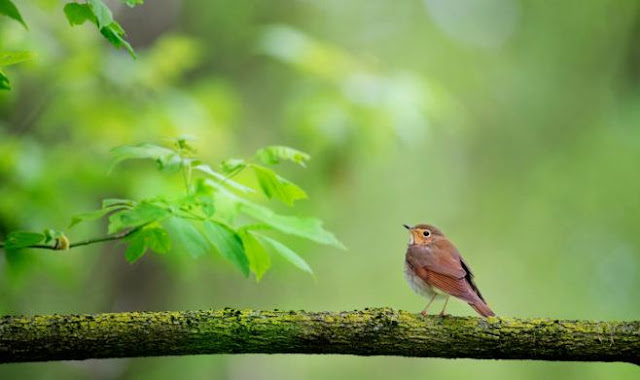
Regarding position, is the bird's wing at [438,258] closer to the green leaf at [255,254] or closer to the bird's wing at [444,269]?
the bird's wing at [444,269]

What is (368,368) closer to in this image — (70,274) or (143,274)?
(143,274)

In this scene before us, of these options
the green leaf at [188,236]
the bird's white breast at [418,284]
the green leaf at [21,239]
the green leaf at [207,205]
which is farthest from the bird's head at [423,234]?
the green leaf at [21,239]

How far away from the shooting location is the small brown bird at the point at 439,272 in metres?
3.52

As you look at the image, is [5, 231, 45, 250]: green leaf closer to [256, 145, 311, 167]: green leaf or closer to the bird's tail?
A: [256, 145, 311, 167]: green leaf

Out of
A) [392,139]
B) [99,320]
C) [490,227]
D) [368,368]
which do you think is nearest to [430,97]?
[392,139]

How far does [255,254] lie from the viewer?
300cm

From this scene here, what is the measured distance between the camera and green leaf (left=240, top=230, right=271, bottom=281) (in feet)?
9.70

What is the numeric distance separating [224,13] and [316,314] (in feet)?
21.2

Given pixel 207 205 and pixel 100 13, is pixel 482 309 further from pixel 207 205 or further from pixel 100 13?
pixel 100 13

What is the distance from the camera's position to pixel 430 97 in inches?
251

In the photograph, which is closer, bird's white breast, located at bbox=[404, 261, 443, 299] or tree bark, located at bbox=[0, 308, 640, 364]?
tree bark, located at bbox=[0, 308, 640, 364]

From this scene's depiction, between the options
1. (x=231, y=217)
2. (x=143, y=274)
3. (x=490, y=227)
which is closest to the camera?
(x=231, y=217)

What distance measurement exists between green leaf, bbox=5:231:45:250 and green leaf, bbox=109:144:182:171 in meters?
0.36

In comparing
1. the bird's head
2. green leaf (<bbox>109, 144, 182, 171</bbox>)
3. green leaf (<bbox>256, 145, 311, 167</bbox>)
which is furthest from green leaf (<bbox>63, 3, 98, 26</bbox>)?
the bird's head
